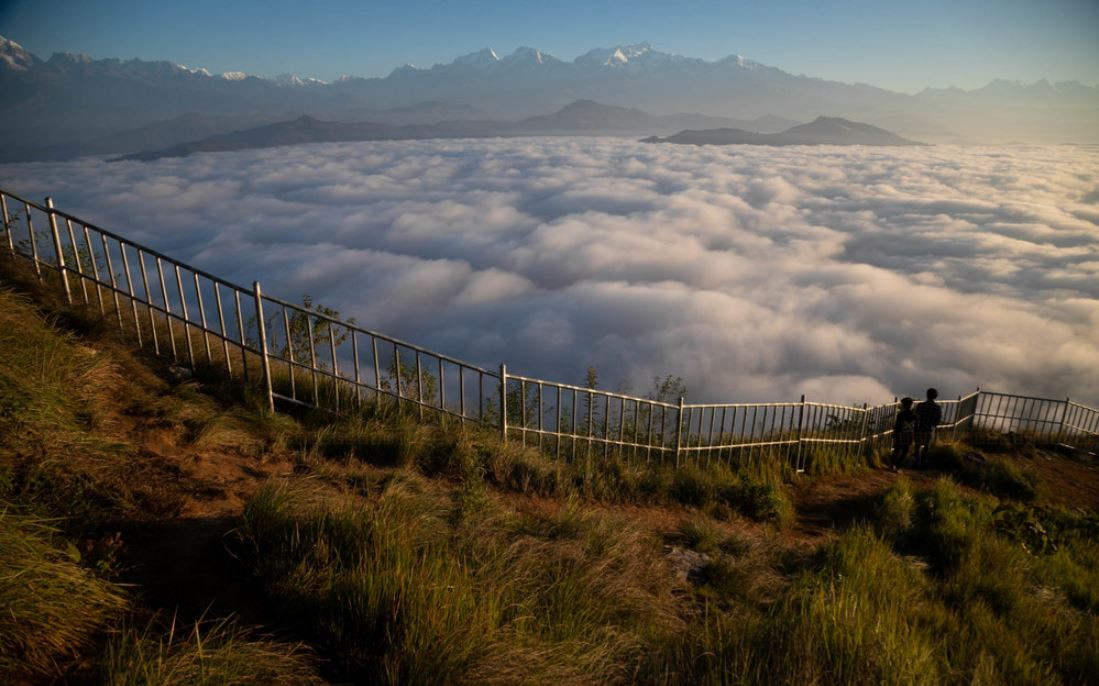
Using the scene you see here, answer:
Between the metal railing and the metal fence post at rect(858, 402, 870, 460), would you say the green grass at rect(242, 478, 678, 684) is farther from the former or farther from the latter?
the metal fence post at rect(858, 402, 870, 460)

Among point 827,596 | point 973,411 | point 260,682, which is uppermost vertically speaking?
point 260,682

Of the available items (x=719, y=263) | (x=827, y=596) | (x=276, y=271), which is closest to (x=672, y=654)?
(x=827, y=596)

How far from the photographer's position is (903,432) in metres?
11.7

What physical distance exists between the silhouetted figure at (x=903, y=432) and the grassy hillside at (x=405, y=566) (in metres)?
4.06

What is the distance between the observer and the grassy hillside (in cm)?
286

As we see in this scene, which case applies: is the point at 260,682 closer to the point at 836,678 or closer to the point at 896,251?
the point at 836,678

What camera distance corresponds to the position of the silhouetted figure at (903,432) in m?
11.6

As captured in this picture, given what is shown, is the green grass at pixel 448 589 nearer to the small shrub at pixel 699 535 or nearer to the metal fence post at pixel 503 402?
the small shrub at pixel 699 535

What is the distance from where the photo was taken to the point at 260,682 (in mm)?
2602

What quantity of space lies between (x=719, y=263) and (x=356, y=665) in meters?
164

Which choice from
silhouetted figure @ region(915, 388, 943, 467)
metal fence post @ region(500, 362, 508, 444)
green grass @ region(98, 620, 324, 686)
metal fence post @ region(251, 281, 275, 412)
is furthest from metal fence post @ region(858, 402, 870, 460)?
green grass @ region(98, 620, 324, 686)

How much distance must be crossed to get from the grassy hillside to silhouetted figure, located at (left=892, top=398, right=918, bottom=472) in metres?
4.06

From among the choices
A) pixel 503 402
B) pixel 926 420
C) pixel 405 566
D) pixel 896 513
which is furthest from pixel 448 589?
pixel 926 420

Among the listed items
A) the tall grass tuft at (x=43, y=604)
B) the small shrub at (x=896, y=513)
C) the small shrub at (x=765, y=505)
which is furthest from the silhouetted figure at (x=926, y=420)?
the tall grass tuft at (x=43, y=604)
